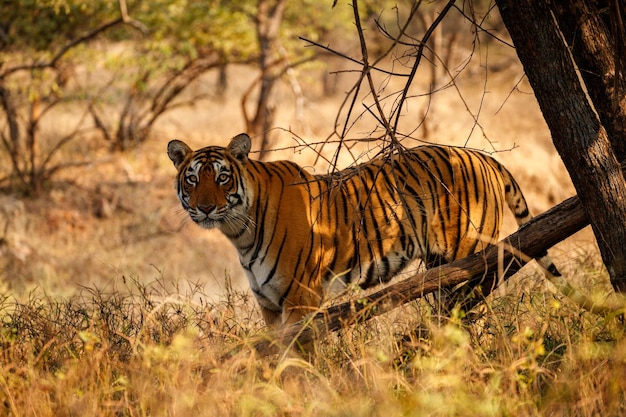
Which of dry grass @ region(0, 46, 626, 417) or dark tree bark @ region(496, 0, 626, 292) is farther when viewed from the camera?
dark tree bark @ region(496, 0, 626, 292)

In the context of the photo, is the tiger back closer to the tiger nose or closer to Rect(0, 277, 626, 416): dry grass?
the tiger nose

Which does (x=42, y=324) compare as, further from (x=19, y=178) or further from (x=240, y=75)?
(x=240, y=75)

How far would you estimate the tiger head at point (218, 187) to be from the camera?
5121mm

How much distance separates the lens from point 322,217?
5.29m

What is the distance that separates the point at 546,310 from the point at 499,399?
107cm

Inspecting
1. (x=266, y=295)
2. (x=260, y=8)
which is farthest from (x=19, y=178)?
(x=266, y=295)

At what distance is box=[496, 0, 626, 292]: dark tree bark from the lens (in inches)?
154

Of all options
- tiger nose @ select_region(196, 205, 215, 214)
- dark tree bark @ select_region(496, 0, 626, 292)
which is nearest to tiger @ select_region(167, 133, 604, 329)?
tiger nose @ select_region(196, 205, 215, 214)

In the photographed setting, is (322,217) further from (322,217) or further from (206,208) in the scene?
(206,208)

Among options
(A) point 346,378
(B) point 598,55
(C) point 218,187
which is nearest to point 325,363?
(A) point 346,378

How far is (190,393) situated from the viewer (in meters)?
3.29

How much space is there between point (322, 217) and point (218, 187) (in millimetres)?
675

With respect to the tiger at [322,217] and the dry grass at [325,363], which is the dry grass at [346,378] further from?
the tiger at [322,217]

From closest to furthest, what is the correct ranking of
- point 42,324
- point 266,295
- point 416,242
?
point 42,324, point 266,295, point 416,242
